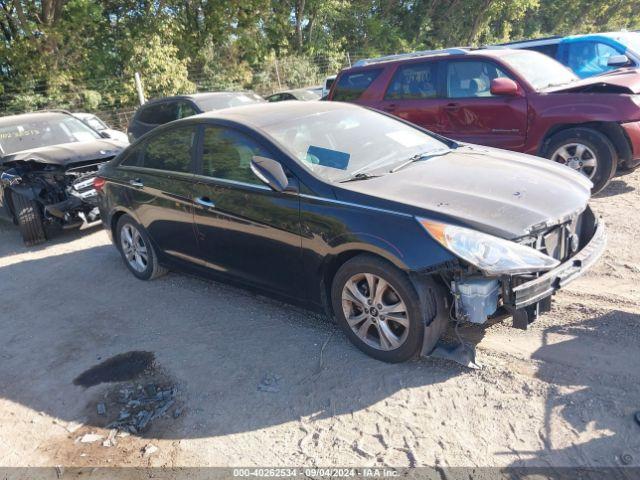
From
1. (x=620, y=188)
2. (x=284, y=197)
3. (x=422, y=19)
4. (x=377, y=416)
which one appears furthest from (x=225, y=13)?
(x=377, y=416)

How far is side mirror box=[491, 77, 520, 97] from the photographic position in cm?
637

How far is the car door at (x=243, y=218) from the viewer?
377cm

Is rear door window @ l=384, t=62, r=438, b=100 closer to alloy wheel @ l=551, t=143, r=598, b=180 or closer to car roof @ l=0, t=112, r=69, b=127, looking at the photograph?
alloy wheel @ l=551, t=143, r=598, b=180

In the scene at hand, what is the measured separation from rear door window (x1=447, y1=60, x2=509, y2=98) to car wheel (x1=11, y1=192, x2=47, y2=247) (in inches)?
228

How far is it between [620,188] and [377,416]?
17.1ft

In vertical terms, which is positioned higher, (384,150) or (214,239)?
(384,150)

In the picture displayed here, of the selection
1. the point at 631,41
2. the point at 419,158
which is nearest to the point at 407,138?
the point at 419,158

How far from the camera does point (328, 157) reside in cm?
386

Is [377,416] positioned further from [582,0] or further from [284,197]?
[582,0]

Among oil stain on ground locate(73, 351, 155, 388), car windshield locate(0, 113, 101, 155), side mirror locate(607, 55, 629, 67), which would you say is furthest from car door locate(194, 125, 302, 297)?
side mirror locate(607, 55, 629, 67)

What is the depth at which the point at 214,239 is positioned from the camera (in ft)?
14.2

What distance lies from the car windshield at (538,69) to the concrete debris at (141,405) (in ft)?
18.3

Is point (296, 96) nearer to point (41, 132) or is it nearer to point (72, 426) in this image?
point (41, 132)

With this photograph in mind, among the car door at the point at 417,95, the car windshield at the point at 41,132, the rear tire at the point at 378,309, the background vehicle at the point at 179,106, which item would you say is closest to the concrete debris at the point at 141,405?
the rear tire at the point at 378,309
